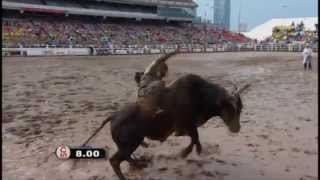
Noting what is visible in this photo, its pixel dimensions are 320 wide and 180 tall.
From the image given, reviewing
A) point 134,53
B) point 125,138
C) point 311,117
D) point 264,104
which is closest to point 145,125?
point 125,138

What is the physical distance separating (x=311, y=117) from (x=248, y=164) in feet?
13.1

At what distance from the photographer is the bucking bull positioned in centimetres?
546

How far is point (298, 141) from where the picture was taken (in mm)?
7574

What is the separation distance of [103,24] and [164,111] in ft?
183

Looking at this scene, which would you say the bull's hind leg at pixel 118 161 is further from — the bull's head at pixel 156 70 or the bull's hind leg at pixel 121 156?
the bull's head at pixel 156 70

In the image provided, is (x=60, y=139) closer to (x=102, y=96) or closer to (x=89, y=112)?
(x=89, y=112)

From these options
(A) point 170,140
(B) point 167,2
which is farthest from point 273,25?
(A) point 170,140

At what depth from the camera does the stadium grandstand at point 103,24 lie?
46688 millimetres

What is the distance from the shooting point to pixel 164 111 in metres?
5.61

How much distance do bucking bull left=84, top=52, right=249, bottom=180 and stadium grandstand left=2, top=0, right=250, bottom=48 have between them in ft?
117

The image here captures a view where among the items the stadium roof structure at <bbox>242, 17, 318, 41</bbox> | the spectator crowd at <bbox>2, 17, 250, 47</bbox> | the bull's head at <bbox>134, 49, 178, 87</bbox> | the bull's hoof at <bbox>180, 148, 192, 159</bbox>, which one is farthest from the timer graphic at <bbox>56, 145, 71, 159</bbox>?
the stadium roof structure at <bbox>242, 17, 318, 41</bbox>

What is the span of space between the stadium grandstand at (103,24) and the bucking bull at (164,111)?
117 ft

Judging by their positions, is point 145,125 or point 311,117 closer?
point 145,125

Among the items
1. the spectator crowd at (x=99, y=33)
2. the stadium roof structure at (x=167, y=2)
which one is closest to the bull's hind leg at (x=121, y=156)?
the spectator crowd at (x=99, y=33)
